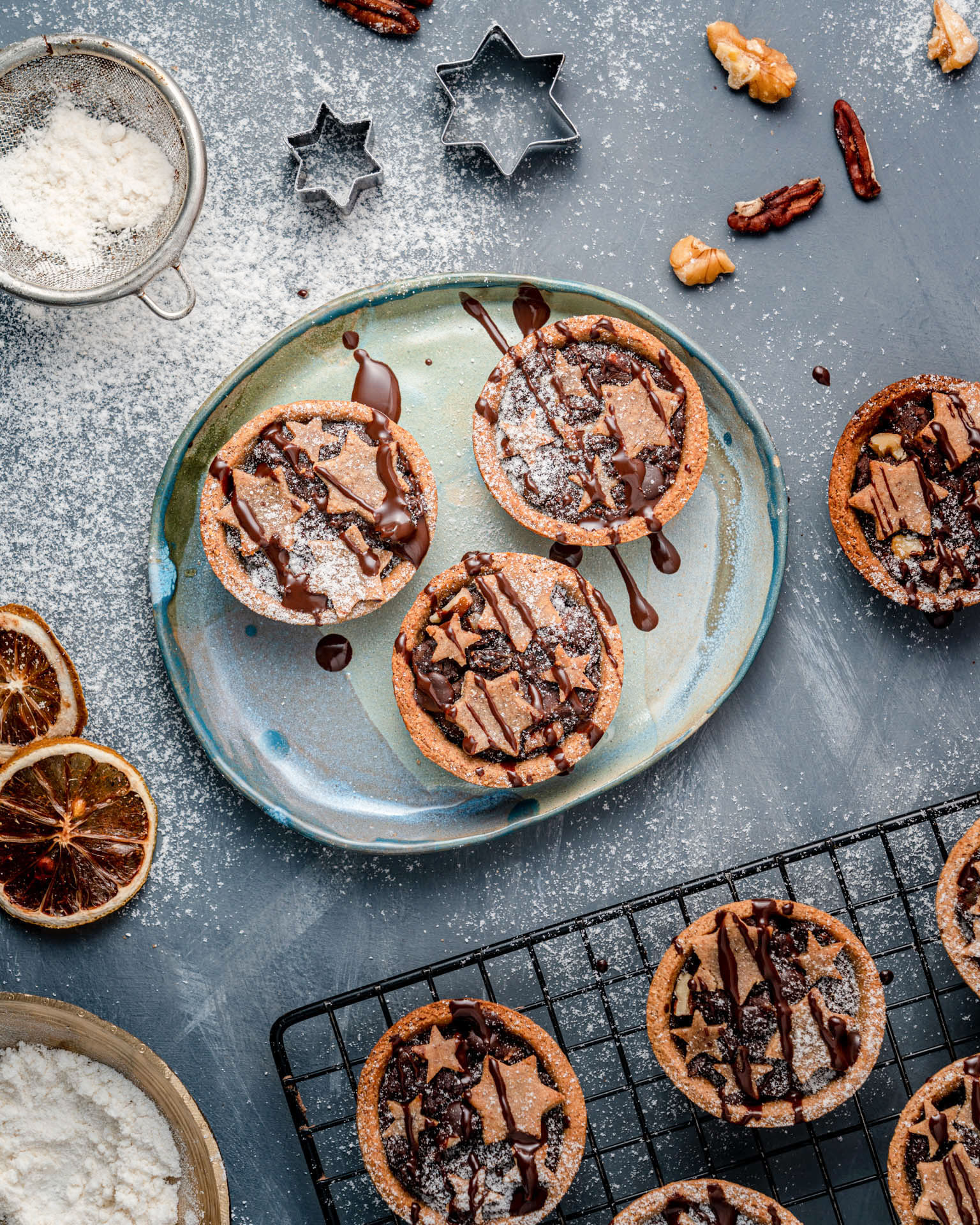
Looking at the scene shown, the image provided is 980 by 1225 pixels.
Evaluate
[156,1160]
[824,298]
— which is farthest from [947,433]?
[156,1160]

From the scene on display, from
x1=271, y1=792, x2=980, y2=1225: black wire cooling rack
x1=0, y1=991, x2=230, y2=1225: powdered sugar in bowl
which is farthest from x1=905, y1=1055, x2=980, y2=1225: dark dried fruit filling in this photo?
x1=0, y1=991, x2=230, y2=1225: powdered sugar in bowl

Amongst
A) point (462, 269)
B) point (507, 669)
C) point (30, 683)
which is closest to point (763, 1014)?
point (507, 669)

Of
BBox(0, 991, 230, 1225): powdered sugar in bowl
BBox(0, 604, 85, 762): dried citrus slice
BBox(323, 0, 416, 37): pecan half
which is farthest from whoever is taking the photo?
BBox(323, 0, 416, 37): pecan half

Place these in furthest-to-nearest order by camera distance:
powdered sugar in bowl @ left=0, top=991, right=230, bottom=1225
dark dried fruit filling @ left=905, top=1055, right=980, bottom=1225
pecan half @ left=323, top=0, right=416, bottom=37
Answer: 1. pecan half @ left=323, top=0, right=416, bottom=37
2. powdered sugar in bowl @ left=0, top=991, right=230, bottom=1225
3. dark dried fruit filling @ left=905, top=1055, right=980, bottom=1225

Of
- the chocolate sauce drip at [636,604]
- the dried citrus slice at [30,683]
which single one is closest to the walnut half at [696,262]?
the chocolate sauce drip at [636,604]

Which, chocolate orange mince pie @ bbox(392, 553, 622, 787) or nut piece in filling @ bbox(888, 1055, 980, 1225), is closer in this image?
nut piece in filling @ bbox(888, 1055, 980, 1225)

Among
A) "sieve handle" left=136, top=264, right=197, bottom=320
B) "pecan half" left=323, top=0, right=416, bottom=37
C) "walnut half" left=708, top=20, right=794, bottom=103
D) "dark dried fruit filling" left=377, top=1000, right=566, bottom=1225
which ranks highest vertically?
"pecan half" left=323, top=0, right=416, bottom=37

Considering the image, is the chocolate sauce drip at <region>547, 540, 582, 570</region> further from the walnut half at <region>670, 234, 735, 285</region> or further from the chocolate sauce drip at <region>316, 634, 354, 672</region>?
the walnut half at <region>670, 234, 735, 285</region>
